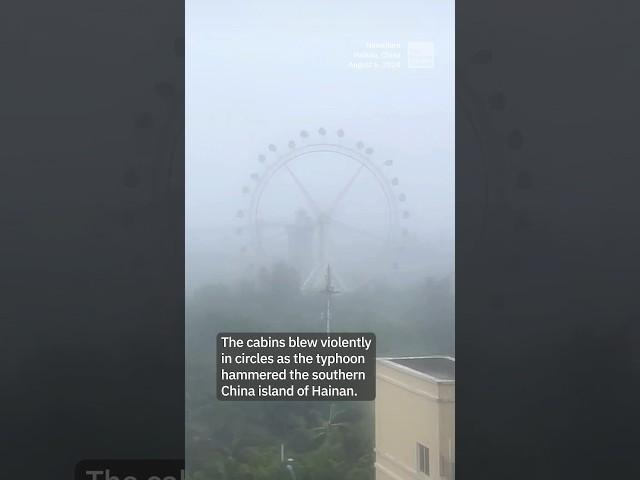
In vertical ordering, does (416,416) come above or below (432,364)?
below

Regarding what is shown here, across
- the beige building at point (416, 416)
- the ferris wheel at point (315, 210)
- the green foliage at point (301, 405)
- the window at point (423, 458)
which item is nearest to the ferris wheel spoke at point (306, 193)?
the ferris wheel at point (315, 210)

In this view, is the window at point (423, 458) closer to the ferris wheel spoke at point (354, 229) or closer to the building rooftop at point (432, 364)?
the building rooftop at point (432, 364)

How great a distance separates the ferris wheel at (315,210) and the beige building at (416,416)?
0.97 ft

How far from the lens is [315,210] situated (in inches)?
81.0

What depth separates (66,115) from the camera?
205 centimetres

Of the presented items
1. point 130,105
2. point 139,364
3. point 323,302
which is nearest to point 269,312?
point 323,302

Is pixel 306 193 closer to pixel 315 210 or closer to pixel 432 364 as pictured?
pixel 315 210

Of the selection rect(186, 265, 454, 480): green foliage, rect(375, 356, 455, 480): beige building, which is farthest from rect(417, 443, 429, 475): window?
rect(186, 265, 454, 480): green foliage

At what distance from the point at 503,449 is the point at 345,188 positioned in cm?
88

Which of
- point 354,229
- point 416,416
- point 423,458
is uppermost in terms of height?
point 354,229

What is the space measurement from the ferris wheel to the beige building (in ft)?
0.97

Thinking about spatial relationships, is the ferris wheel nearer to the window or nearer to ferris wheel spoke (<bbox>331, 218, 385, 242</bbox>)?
ferris wheel spoke (<bbox>331, 218, 385, 242</bbox>)

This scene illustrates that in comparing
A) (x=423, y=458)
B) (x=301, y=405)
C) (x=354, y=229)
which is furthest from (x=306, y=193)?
(x=423, y=458)

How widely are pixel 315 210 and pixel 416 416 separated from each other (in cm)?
66
